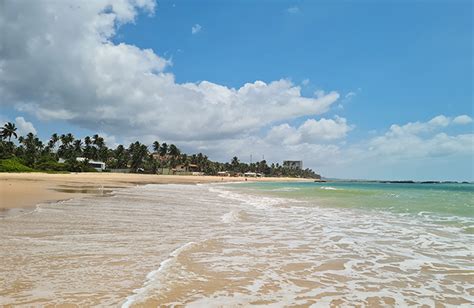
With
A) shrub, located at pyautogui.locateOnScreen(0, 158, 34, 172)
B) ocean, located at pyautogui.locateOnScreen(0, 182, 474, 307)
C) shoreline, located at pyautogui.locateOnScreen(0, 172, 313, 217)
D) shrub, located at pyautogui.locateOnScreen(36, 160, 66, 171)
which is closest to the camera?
ocean, located at pyautogui.locateOnScreen(0, 182, 474, 307)

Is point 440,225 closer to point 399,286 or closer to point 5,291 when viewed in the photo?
point 399,286

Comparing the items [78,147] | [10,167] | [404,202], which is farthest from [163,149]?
[404,202]

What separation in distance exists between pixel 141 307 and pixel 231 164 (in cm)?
17854

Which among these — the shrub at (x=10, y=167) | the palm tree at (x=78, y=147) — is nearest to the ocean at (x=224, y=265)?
the shrub at (x=10, y=167)

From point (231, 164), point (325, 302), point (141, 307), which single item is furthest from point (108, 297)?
point (231, 164)

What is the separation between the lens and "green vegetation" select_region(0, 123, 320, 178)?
77481mm

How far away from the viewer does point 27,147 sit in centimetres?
9650

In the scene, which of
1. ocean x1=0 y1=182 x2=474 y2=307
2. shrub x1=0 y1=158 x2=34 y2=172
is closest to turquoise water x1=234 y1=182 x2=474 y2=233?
ocean x1=0 y1=182 x2=474 y2=307

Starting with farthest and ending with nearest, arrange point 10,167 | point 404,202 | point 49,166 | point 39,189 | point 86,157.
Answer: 1. point 86,157
2. point 49,166
3. point 10,167
4. point 39,189
5. point 404,202

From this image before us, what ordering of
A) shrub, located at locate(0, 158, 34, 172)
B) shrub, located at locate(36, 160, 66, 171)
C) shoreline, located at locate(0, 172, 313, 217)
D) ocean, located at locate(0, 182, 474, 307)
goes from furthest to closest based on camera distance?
1. shrub, located at locate(36, 160, 66, 171)
2. shrub, located at locate(0, 158, 34, 172)
3. shoreline, located at locate(0, 172, 313, 217)
4. ocean, located at locate(0, 182, 474, 307)

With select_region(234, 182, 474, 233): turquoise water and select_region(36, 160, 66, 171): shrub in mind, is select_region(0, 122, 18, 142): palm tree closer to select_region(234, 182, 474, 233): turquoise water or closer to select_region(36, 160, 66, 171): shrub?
select_region(36, 160, 66, 171): shrub

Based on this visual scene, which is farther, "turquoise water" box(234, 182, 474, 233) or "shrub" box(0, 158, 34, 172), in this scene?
"shrub" box(0, 158, 34, 172)

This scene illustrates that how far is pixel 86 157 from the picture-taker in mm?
107875

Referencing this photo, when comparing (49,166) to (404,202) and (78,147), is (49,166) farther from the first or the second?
(404,202)
